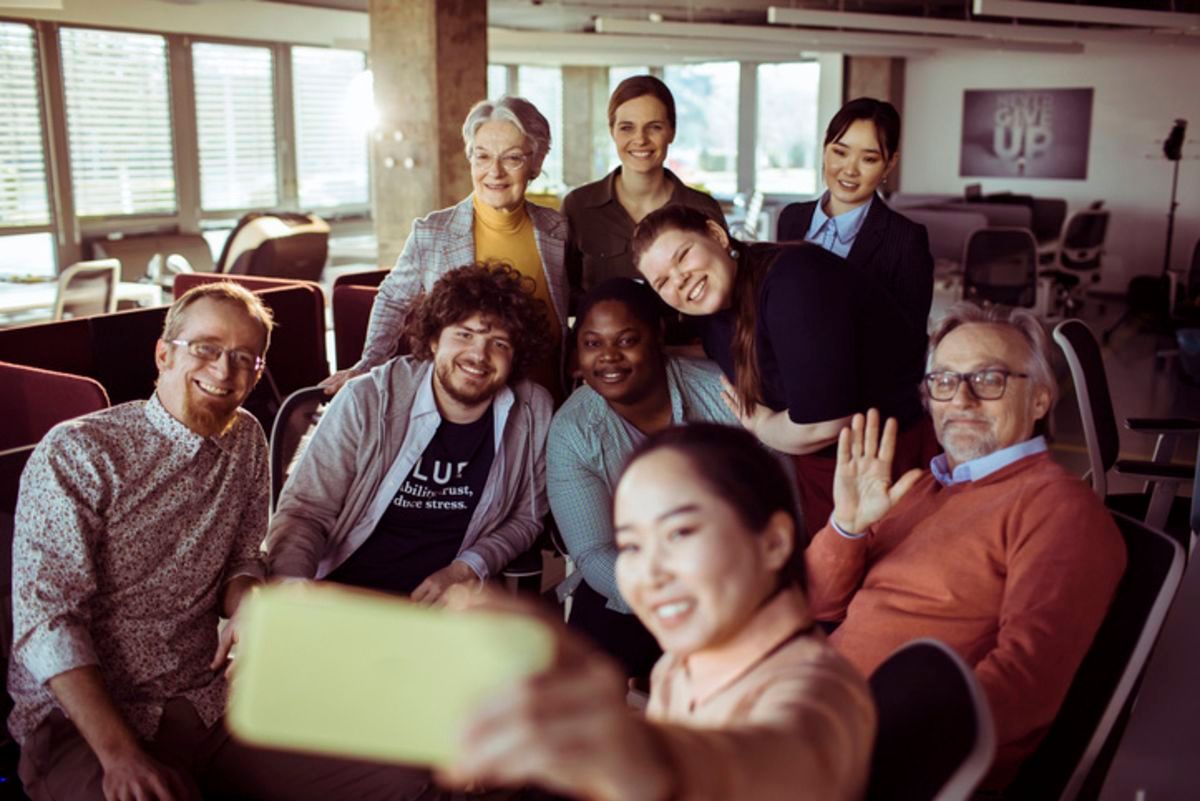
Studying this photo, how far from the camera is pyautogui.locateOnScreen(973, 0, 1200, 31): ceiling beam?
26.1 ft

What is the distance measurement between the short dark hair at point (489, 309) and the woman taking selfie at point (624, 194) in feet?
2.03

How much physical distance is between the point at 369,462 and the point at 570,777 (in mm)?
1955

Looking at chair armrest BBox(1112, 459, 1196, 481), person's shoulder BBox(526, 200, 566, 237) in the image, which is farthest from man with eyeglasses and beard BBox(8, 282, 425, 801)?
chair armrest BBox(1112, 459, 1196, 481)

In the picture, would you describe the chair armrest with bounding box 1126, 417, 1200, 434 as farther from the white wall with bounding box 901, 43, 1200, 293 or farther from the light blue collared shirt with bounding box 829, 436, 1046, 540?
the white wall with bounding box 901, 43, 1200, 293

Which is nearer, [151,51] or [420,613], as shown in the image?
[420,613]

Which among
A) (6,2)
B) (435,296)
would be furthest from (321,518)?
(6,2)

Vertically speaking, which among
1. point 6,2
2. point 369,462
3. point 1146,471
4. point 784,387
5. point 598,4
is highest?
point 598,4

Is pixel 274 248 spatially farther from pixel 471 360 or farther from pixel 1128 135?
pixel 1128 135

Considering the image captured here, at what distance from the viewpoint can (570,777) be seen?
0.60m

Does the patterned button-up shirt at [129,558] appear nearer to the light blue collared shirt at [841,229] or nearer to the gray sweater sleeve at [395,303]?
the gray sweater sleeve at [395,303]

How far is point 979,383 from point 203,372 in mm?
1412

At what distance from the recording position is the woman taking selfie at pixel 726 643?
2.33 ft

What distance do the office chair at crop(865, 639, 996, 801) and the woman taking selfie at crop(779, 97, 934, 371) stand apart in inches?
70.4

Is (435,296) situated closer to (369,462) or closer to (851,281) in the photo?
(369,462)
